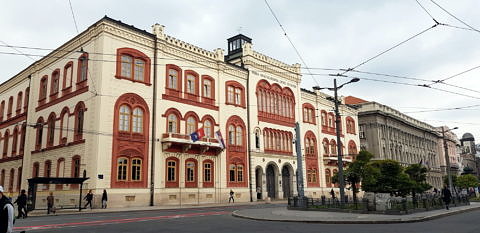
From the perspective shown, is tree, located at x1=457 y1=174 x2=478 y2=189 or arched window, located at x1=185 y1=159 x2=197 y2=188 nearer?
arched window, located at x1=185 y1=159 x2=197 y2=188

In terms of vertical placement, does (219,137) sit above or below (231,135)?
below

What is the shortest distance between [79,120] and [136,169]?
6.05 meters

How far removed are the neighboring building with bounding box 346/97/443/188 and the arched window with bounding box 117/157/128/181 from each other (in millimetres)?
45209

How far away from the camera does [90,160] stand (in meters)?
27.0

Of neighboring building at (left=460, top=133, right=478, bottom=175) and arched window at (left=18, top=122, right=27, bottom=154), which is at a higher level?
neighboring building at (left=460, top=133, right=478, bottom=175)

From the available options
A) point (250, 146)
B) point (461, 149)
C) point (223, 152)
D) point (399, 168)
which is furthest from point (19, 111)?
point (461, 149)

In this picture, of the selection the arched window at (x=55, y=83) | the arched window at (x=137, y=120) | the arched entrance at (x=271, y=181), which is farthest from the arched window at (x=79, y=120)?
the arched entrance at (x=271, y=181)

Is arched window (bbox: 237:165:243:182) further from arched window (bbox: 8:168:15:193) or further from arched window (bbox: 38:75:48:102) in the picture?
arched window (bbox: 8:168:15:193)

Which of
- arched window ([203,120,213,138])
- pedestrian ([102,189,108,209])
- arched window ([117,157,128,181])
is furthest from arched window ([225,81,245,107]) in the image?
pedestrian ([102,189,108,209])

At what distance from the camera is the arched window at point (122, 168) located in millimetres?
27869

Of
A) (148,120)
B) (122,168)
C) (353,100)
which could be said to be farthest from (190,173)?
(353,100)

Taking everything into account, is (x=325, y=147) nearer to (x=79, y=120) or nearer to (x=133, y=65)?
(x=133, y=65)

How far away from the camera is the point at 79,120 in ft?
96.9

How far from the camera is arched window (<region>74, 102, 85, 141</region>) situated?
95.0 ft
